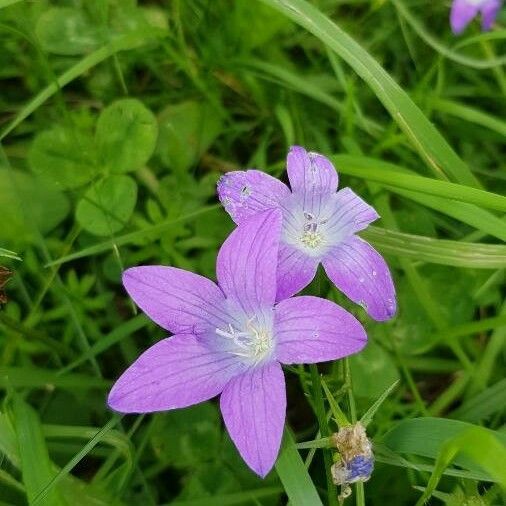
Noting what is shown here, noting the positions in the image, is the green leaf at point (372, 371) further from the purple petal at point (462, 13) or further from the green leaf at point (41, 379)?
the purple petal at point (462, 13)

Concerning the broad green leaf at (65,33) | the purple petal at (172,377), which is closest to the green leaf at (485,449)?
the purple petal at (172,377)

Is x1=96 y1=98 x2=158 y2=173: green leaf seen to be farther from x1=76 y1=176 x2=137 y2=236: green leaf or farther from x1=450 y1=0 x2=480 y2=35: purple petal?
x1=450 y1=0 x2=480 y2=35: purple petal

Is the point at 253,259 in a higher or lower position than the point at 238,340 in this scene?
higher

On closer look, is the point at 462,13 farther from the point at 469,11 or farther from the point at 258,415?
the point at 258,415

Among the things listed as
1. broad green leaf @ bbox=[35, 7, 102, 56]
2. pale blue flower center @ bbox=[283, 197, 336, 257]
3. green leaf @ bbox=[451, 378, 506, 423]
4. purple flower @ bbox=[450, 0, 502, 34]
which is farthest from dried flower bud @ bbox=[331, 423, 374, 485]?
broad green leaf @ bbox=[35, 7, 102, 56]

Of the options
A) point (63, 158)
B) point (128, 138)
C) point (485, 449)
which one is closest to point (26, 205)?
point (63, 158)

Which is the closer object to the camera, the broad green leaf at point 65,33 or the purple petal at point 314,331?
the purple petal at point 314,331
